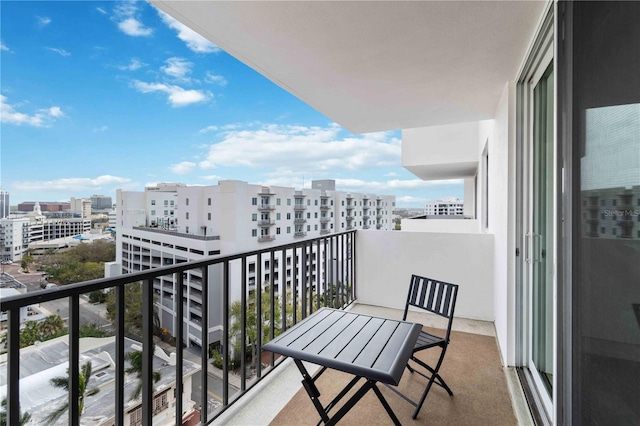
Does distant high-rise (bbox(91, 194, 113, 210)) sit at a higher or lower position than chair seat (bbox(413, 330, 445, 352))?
higher

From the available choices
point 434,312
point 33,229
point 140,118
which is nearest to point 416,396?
point 434,312

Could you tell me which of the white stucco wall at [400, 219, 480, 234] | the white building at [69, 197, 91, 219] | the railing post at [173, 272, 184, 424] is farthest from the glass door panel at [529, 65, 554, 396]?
the white stucco wall at [400, 219, 480, 234]

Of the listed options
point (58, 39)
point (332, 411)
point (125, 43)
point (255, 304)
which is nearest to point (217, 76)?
point (125, 43)

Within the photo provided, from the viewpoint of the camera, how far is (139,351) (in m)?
1.55

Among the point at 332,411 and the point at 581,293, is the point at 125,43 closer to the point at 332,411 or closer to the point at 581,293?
the point at 332,411

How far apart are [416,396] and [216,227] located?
4.70m

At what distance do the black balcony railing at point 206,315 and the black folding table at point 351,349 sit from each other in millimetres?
536

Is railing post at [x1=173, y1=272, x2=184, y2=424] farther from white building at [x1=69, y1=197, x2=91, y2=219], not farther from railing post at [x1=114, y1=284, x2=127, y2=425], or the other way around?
white building at [x1=69, y1=197, x2=91, y2=219]

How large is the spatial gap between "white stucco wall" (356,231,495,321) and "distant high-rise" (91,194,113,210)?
3812mm

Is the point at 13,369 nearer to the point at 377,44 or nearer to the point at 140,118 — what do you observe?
the point at 377,44

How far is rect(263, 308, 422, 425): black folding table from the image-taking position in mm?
1347

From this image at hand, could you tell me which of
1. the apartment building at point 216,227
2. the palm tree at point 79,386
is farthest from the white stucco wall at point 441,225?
the palm tree at point 79,386

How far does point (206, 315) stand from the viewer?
183cm

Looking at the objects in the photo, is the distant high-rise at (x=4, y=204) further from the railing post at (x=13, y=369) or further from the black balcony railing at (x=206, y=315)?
the railing post at (x=13, y=369)
